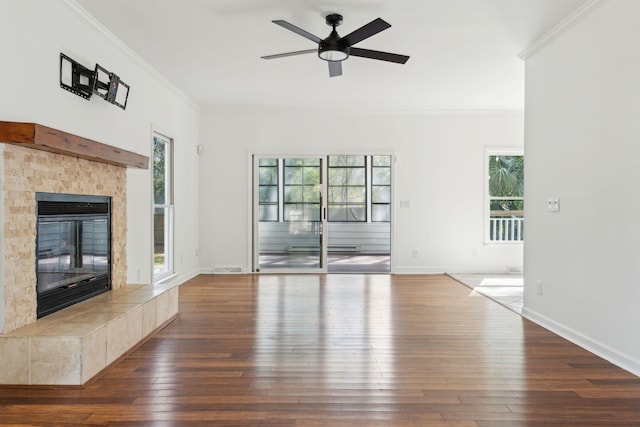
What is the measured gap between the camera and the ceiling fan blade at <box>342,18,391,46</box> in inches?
118

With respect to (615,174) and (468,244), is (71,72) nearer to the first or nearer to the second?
(615,174)

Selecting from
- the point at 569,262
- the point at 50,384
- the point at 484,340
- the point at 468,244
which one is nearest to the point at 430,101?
the point at 468,244

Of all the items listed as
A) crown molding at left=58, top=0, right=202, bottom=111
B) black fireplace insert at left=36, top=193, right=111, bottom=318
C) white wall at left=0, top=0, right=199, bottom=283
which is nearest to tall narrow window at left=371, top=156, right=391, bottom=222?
white wall at left=0, top=0, right=199, bottom=283

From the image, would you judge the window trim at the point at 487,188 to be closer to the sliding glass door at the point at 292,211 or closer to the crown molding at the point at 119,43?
the sliding glass door at the point at 292,211

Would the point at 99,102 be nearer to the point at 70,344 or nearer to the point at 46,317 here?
the point at 46,317

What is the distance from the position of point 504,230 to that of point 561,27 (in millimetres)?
4061

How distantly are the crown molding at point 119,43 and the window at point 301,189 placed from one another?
6.47ft

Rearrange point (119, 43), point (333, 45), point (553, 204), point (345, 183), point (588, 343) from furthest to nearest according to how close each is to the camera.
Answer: point (345, 183)
point (119, 43)
point (553, 204)
point (333, 45)
point (588, 343)

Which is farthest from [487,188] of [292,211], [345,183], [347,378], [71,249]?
[71,249]

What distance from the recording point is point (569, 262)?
11.7 feet

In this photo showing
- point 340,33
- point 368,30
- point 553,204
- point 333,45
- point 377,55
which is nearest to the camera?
point 368,30

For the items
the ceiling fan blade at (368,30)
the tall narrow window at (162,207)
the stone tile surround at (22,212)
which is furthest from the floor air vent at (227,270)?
the ceiling fan blade at (368,30)

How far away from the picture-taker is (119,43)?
13.5 feet

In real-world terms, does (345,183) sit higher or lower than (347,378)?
higher
